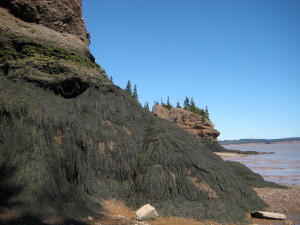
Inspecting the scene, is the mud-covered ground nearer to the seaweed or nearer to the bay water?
the seaweed

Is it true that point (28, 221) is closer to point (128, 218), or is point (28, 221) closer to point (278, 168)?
point (128, 218)

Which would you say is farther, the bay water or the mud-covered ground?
the bay water

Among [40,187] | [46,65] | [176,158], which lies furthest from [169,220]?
[46,65]

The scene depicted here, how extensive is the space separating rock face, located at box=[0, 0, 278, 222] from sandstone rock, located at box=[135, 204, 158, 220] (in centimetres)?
54

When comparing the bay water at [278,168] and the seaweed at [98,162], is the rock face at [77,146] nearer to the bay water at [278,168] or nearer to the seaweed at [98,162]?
the seaweed at [98,162]

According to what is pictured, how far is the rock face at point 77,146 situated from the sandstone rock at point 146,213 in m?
0.54

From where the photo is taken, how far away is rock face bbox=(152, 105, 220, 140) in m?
71.6

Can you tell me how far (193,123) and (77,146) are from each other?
65.2 meters

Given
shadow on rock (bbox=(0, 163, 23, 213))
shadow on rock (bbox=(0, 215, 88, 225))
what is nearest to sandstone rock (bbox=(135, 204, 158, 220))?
shadow on rock (bbox=(0, 215, 88, 225))

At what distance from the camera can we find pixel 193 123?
72938 millimetres

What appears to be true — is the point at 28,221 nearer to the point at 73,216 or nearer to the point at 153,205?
the point at 73,216

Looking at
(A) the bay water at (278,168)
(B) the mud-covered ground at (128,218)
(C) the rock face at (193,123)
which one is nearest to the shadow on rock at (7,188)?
(B) the mud-covered ground at (128,218)

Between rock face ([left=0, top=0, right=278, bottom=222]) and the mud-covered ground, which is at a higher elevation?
rock face ([left=0, top=0, right=278, bottom=222])

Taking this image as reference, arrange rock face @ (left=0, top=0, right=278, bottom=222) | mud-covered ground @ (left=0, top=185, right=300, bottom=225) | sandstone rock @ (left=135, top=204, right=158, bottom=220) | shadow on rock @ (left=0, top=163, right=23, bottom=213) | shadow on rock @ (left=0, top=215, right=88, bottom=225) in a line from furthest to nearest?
sandstone rock @ (left=135, top=204, right=158, bottom=220) < rock face @ (left=0, top=0, right=278, bottom=222) < shadow on rock @ (left=0, top=163, right=23, bottom=213) < mud-covered ground @ (left=0, top=185, right=300, bottom=225) < shadow on rock @ (left=0, top=215, right=88, bottom=225)
